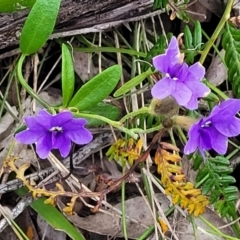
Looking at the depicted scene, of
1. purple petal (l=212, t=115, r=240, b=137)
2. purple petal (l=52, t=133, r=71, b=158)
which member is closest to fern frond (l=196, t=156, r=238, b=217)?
purple petal (l=212, t=115, r=240, b=137)

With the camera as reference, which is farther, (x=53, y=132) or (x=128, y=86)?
(x=128, y=86)

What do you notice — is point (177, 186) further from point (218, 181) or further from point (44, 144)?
point (44, 144)

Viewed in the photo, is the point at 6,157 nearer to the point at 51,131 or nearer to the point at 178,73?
the point at 51,131

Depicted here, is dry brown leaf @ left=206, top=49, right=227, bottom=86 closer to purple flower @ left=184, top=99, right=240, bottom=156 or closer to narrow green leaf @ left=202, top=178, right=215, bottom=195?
narrow green leaf @ left=202, top=178, right=215, bottom=195

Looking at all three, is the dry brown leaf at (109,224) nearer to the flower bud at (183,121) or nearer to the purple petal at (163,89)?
the flower bud at (183,121)

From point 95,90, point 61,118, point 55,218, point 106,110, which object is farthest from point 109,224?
point 61,118

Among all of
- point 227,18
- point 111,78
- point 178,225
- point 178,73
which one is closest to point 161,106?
point 178,73

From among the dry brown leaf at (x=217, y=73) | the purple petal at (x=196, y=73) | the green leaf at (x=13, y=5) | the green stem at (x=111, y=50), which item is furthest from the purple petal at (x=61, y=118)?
the dry brown leaf at (x=217, y=73)

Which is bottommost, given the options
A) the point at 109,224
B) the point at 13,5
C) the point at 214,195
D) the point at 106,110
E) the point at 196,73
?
the point at 109,224
